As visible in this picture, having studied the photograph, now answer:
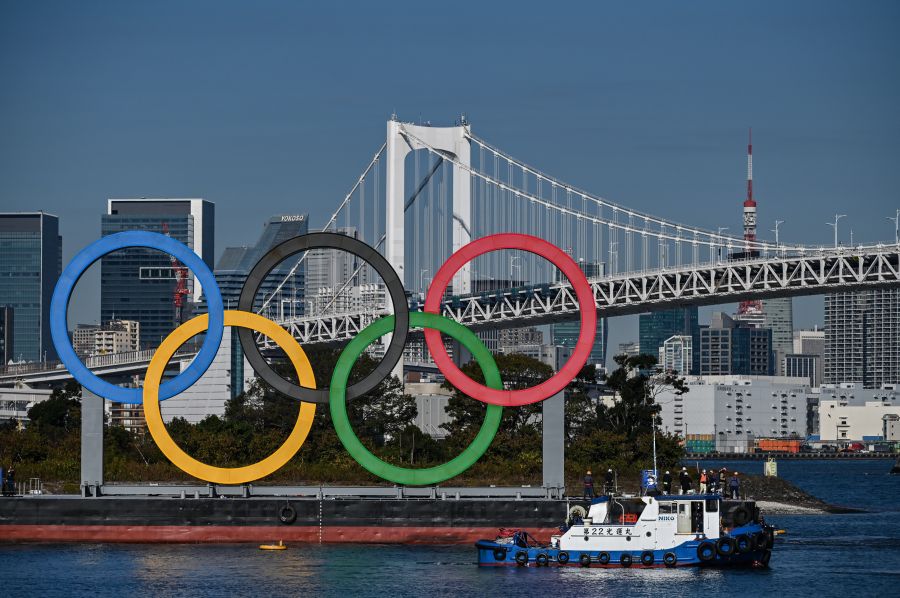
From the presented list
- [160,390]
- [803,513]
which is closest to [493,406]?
[160,390]

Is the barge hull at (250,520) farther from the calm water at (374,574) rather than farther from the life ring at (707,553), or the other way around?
the life ring at (707,553)

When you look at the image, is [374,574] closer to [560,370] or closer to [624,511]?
[624,511]

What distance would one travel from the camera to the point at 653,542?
1474 inches

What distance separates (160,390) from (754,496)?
31.8m

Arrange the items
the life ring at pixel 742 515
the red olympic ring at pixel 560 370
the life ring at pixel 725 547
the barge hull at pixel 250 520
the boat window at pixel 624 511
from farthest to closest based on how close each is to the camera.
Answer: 1. the red olympic ring at pixel 560 370
2. the barge hull at pixel 250 520
3. the life ring at pixel 742 515
4. the boat window at pixel 624 511
5. the life ring at pixel 725 547

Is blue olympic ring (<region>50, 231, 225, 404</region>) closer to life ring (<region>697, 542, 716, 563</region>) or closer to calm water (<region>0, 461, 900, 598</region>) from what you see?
calm water (<region>0, 461, 900, 598</region>)

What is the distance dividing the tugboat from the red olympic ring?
14.6ft

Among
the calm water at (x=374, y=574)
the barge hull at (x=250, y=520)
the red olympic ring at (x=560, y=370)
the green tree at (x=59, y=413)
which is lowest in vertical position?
the calm water at (x=374, y=574)

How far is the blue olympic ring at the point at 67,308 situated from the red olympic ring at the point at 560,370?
17.7 feet

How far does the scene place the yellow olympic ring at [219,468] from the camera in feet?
135

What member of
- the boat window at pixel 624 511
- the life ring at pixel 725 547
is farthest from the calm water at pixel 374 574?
the boat window at pixel 624 511

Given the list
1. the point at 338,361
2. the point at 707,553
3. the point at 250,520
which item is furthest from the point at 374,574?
the point at 707,553

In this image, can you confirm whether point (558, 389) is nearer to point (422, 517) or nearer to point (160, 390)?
point (422, 517)

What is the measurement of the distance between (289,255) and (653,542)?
A: 1147 centimetres
